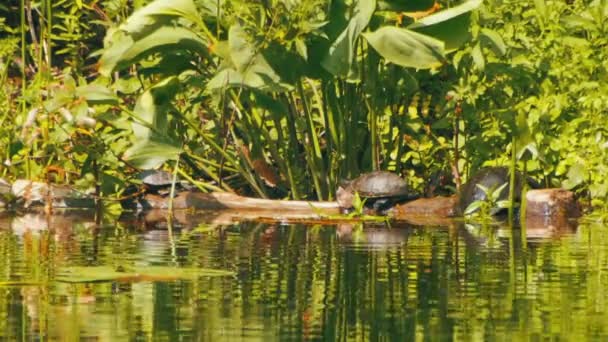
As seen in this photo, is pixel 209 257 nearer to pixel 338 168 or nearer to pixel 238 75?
pixel 238 75

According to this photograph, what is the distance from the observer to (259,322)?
473cm

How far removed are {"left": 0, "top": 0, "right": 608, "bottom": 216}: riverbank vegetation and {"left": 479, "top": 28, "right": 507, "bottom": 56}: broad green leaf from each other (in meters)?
0.01

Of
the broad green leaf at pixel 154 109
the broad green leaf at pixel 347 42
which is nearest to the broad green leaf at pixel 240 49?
the broad green leaf at pixel 347 42

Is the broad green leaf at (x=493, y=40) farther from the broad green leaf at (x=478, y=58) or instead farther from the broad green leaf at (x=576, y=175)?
the broad green leaf at (x=576, y=175)

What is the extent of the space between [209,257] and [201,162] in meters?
3.63

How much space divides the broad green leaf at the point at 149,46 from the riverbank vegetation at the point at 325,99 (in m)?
0.01

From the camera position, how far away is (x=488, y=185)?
977 cm

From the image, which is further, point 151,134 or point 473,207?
point 151,134

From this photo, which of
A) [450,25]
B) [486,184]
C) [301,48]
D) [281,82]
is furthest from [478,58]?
[301,48]

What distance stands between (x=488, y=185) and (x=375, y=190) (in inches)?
28.8

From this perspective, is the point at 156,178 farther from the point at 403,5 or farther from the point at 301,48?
the point at 403,5

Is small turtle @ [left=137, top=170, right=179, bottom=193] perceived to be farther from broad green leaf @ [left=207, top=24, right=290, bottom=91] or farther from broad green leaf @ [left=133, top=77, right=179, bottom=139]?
broad green leaf @ [left=207, top=24, right=290, bottom=91]

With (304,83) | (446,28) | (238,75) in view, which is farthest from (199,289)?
(304,83)

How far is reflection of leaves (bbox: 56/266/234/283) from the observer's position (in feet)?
19.3
